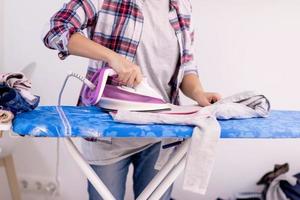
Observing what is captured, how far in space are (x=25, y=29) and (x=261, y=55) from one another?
1.10 m

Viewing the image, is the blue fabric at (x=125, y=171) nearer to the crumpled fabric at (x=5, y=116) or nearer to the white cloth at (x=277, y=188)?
the crumpled fabric at (x=5, y=116)

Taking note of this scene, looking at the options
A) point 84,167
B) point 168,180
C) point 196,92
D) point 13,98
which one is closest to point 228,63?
point 196,92

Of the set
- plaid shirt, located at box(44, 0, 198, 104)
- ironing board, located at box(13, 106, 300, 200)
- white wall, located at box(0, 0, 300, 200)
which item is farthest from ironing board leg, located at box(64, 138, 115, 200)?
white wall, located at box(0, 0, 300, 200)

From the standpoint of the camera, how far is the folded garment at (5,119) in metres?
0.66

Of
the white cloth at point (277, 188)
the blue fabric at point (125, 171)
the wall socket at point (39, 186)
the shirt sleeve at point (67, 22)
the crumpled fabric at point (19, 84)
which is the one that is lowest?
the wall socket at point (39, 186)

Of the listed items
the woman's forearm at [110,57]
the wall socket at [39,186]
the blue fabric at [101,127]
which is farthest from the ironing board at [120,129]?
the wall socket at [39,186]

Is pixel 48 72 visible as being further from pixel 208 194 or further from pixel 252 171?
pixel 252 171

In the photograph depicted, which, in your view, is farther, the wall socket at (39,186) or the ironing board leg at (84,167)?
the wall socket at (39,186)

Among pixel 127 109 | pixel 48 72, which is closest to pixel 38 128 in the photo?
pixel 127 109

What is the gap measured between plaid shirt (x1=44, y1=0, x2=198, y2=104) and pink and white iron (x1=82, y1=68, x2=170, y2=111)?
8cm

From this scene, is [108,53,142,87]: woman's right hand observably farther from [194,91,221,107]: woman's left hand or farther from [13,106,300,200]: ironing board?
[194,91,221,107]: woman's left hand

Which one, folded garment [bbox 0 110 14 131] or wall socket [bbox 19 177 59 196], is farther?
wall socket [bbox 19 177 59 196]

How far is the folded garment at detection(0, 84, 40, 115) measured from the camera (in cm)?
69

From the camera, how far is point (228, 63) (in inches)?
63.0
